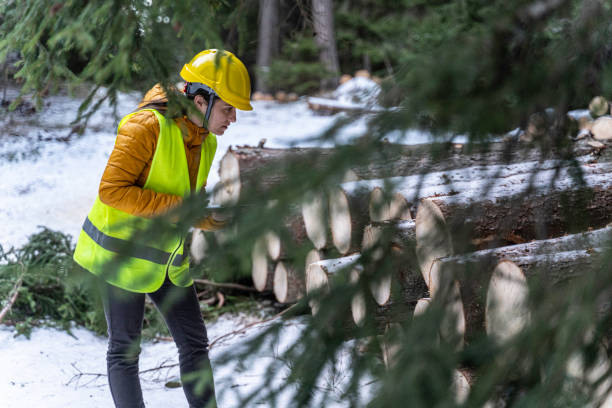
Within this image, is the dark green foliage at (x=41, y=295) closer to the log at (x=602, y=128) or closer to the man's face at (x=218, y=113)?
the man's face at (x=218, y=113)

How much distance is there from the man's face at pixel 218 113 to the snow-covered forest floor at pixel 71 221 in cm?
29

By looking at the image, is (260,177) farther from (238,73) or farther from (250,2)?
(238,73)

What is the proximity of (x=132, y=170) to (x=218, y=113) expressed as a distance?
0.38m

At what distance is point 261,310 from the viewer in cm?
426

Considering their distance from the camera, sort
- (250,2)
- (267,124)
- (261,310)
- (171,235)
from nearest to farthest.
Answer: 1. (171,235)
2. (250,2)
3. (261,310)
4. (267,124)

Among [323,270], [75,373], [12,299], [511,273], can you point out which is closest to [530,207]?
[511,273]

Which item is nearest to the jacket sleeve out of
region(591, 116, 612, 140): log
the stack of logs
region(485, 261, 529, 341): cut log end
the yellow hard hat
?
the yellow hard hat

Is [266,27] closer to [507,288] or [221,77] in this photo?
[221,77]

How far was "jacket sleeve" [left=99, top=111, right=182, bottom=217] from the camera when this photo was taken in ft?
7.00

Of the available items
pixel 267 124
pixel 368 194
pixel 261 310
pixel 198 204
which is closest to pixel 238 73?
pixel 368 194

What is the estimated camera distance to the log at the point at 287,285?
3953 millimetres

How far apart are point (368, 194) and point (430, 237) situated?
0.17 m

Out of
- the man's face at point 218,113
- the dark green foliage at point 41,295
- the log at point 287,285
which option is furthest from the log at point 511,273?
the dark green foliage at point 41,295

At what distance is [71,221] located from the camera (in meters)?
5.18
